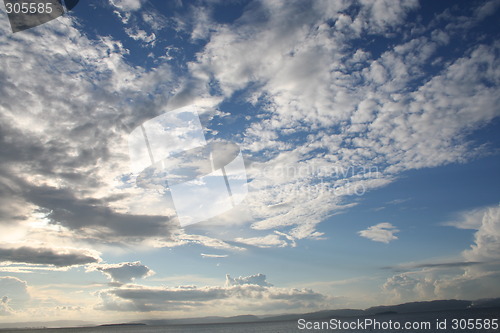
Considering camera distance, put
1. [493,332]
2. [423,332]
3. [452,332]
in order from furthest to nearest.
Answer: [423,332], [452,332], [493,332]

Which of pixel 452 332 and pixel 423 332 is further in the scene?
pixel 423 332

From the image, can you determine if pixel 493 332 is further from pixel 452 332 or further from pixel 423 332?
pixel 423 332

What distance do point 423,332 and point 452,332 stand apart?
10.4 metres

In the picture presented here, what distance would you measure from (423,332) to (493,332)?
90.7 ft

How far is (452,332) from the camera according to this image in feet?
352

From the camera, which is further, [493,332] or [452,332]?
[452,332]

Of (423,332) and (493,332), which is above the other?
(493,332)

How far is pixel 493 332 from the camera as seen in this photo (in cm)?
9138

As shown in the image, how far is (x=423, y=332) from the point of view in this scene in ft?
375

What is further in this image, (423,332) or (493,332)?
(423,332)

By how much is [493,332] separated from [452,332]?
18.3 metres

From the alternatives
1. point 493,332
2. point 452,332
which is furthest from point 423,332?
point 493,332

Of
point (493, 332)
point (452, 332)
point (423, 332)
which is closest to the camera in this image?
point (493, 332)
